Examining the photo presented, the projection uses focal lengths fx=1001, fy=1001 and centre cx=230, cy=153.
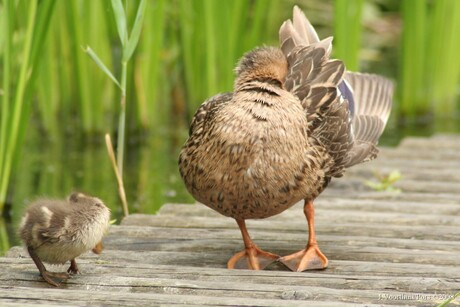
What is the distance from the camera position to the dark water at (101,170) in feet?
20.7

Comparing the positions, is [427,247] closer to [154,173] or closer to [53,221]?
[53,221]

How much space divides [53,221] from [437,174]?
3059 millimetres

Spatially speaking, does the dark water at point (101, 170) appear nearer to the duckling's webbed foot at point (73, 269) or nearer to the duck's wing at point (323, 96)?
the duckling's webbed foot at point (73, 269)

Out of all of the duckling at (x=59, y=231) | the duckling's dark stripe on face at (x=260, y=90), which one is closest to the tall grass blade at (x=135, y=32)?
the duckling's dark stripe on face at (x=260, y=90)

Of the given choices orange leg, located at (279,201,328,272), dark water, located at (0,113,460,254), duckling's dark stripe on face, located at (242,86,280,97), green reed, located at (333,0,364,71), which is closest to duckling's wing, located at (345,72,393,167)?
orange leg, located at (279,201,328,272)

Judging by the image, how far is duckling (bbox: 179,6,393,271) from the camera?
3.94 metres

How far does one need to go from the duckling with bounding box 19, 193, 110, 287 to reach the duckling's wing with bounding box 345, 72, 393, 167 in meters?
1.47

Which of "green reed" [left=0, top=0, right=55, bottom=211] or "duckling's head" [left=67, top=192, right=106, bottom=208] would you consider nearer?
"duckling's head" [left=67, top=192, right=106, bottom=208]

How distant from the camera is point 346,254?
4.43m

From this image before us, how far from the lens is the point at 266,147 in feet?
12.9

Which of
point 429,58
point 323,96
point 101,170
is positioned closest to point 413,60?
point 429,58

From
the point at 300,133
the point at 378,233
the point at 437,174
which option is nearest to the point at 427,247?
the point at 378,233

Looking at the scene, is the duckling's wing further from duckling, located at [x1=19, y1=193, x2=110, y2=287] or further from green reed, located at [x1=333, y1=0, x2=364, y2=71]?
duckling, located at [x1=19, y1=193, x2=110, y2=287]

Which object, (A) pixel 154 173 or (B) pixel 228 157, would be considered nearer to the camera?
(B) pixel 228 157
